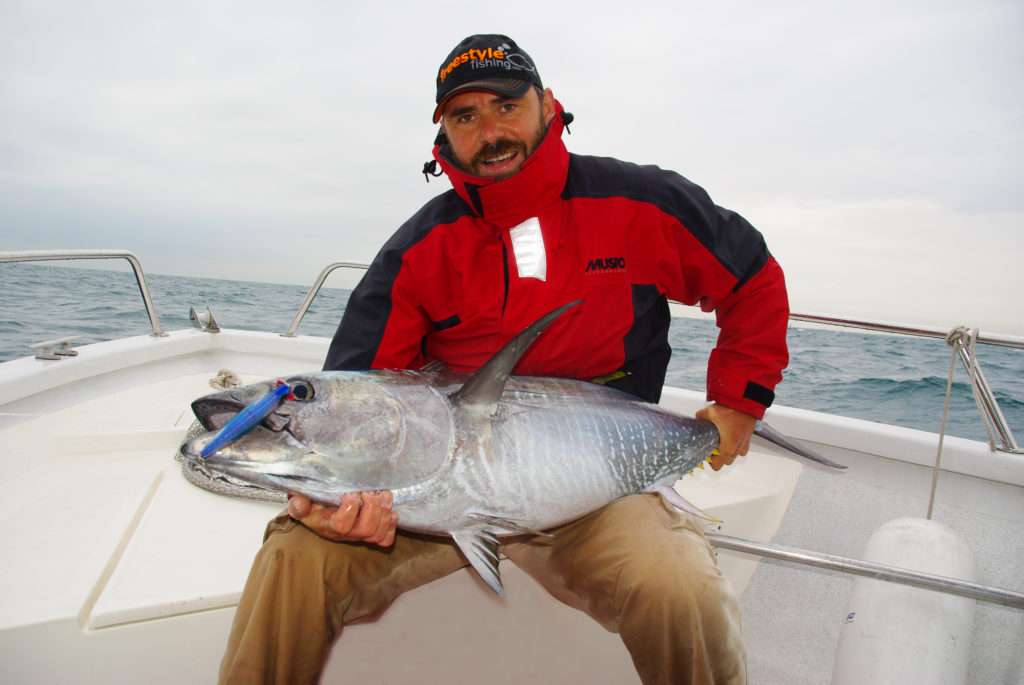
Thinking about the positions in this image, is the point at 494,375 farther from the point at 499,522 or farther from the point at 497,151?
the point at 497,151

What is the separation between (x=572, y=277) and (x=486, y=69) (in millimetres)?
643

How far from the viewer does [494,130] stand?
1808mm

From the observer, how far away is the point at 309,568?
1.41m

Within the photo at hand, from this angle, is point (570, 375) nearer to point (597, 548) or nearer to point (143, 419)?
point (597, 548)

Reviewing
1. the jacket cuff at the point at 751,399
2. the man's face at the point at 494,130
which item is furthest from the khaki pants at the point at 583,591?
the man's face at the point at 494,130

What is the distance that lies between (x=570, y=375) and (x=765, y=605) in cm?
152

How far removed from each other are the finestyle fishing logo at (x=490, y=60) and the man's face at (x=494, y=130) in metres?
0.07

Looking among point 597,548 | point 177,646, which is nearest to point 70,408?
point 177,646

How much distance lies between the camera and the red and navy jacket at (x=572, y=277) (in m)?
1.75

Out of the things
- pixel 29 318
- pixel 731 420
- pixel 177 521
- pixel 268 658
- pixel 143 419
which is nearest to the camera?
pixel 268 658

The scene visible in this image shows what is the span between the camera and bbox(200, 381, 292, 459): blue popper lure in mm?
1114

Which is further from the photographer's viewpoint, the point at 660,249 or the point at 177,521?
the point at 177,521

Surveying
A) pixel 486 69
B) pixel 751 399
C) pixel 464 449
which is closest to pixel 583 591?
pixel 464 449

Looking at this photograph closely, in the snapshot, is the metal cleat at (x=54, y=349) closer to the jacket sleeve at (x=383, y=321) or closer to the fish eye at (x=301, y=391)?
the jacket sleeve at (x=383, y=321)
